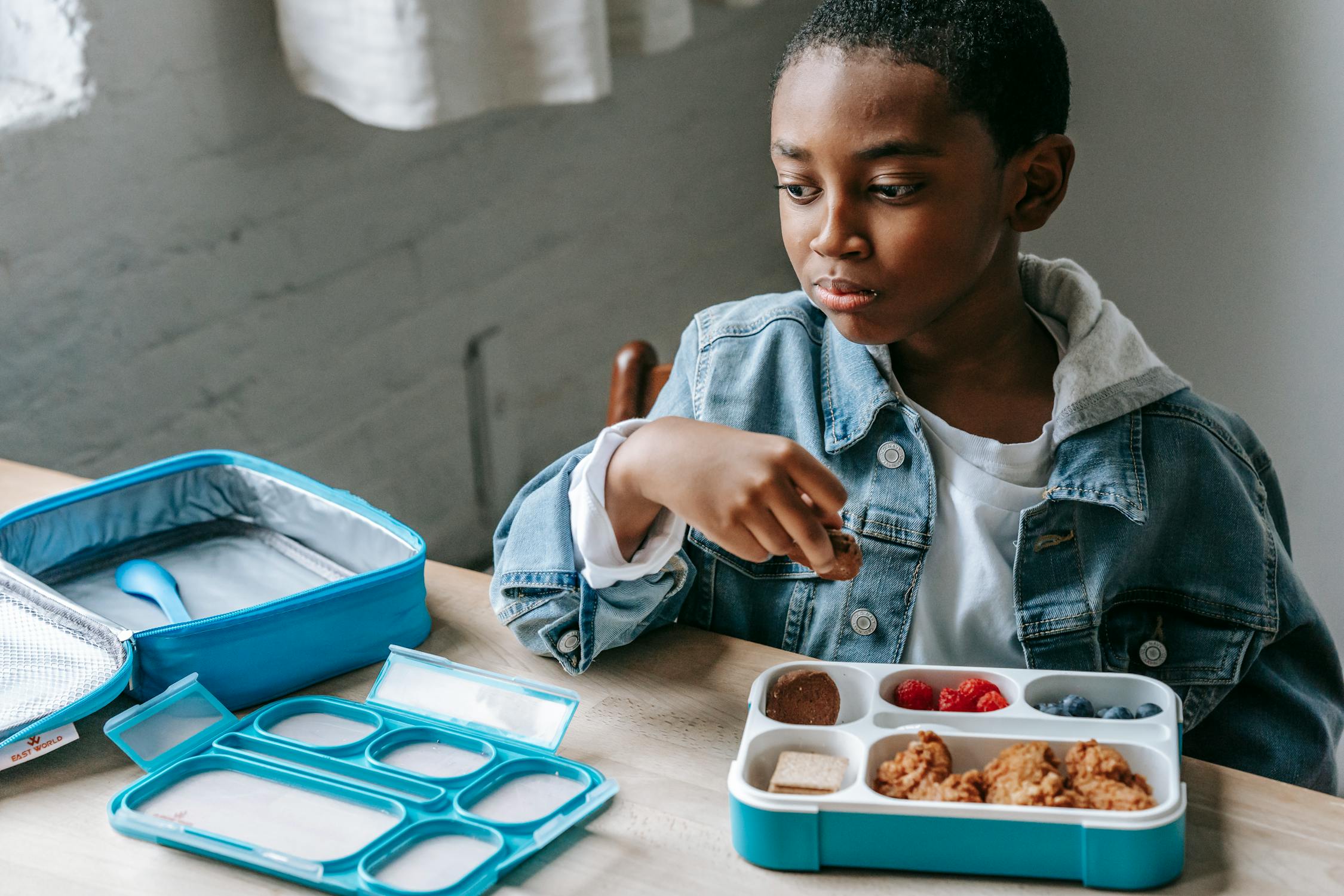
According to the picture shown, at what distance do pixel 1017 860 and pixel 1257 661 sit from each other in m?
0.43

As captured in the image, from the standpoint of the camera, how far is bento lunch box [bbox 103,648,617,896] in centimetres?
69

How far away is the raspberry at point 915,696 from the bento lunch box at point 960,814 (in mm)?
21

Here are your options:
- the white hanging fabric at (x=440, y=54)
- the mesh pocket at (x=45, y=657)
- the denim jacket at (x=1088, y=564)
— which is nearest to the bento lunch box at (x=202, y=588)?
the mesh pocket at (x=45, y=657)

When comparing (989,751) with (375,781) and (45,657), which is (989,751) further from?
(45,657)

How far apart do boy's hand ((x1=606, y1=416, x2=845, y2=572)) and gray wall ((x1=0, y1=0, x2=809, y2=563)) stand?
3.09 feet

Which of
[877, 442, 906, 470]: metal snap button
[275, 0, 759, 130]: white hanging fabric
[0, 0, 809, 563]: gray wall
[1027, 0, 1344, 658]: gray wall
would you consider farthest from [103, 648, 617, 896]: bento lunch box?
[1027, 0, 1344, 658]: gray wall

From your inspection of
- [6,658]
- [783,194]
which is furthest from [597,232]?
[6,658]

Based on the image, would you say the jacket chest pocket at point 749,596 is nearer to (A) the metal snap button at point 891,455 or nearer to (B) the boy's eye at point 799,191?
(A) the metal snap button at point 891,455

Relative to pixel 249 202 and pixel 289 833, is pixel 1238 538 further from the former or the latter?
pixel 249 202

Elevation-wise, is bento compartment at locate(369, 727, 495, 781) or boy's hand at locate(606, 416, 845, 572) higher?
boy's hand at locate(606, 416, 845, 572)

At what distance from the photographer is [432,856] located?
697mm

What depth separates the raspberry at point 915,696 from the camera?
789 millimetres

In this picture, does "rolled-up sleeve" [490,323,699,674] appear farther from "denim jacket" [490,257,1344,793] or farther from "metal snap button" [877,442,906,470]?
"metal snap button" [877,442,906,470]

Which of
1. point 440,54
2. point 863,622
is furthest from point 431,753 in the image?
point 440,54
